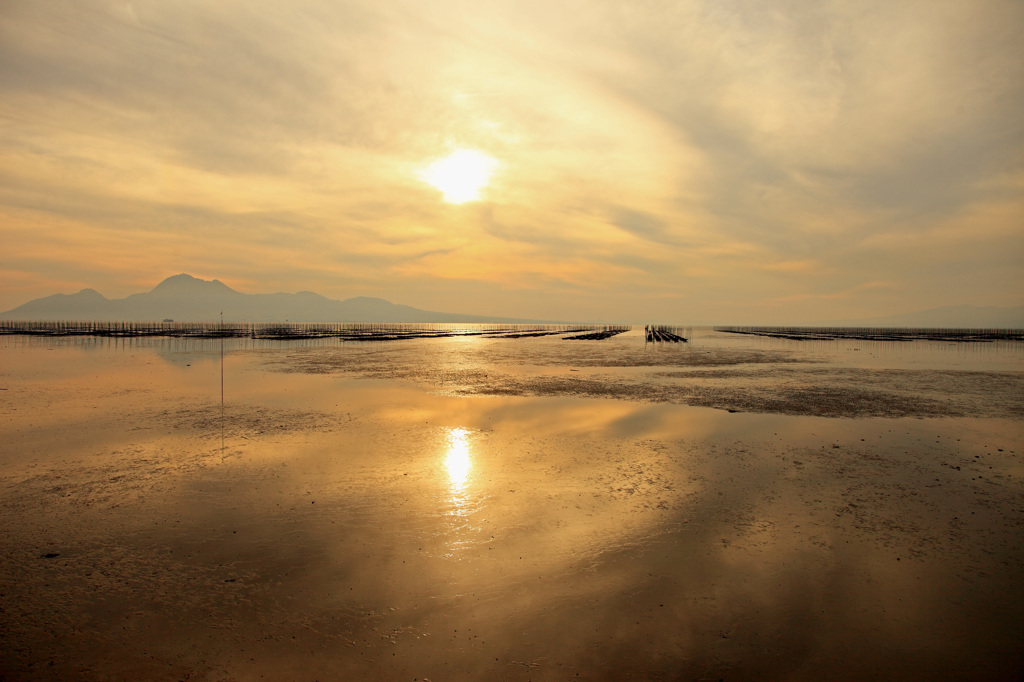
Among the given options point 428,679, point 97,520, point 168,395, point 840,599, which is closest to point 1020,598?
point 840,599

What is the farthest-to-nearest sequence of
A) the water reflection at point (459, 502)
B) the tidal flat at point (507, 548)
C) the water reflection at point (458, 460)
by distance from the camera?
1. the water reflection at point (458, 460)
2. the water reflection at point (459, 502)
3. the tidal flat at point (507, 548)

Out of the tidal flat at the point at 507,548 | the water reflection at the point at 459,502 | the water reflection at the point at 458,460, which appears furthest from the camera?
the water reflection at the point at 458,460

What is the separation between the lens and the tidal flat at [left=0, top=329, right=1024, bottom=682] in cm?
588

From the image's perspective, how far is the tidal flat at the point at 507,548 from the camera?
5875mm

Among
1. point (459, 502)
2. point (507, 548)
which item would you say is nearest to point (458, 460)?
point (459, 502)

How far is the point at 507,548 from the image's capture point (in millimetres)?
8414

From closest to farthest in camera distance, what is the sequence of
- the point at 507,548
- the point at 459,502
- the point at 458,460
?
the point at 507,548 < the point at 459,502 < the point at 458,460

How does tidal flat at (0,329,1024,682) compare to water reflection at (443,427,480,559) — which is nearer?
tidal flat at (0,329,1024,682)

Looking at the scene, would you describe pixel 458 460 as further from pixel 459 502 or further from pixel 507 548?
pixel 507 548

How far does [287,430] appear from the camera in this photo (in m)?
16.7

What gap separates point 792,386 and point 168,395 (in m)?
33.2

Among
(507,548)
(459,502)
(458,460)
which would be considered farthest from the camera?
(458,460)

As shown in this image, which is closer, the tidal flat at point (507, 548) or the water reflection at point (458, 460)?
the tidal flat at point (507, 548)

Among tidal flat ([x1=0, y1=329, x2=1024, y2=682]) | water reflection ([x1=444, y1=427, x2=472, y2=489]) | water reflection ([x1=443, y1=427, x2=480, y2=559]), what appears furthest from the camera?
water reflection ([x1=444, y1=427, x2=472, y2=489])
